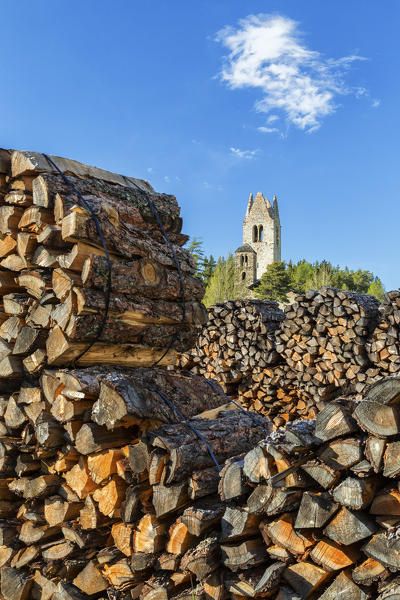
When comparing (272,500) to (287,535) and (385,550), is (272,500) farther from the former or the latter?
(385,550)

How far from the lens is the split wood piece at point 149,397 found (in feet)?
8.90

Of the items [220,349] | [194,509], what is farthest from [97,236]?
[220,349]

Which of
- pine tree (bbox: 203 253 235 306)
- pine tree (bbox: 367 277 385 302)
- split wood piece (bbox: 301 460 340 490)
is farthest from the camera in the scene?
pine tree (bbox: 367 277 385 302)

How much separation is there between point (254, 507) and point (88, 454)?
119cm

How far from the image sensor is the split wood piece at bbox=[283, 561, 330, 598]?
2.00m

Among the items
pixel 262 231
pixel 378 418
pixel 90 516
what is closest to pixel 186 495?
pixel 90 516

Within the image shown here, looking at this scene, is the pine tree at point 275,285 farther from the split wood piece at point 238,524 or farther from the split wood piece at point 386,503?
the split wood piece at point 386,503

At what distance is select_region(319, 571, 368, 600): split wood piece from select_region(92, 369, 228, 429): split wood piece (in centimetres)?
132

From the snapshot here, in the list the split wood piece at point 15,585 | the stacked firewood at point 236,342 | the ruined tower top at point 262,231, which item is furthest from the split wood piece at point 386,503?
the ruined tower top at point 262,231

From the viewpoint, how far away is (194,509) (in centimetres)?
244

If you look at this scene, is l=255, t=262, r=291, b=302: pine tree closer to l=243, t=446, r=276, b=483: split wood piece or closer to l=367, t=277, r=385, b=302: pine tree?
l=367, t=277, r=385, b=302: pine tree

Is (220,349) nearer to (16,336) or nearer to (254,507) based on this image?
(16,336)

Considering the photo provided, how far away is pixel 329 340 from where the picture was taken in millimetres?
6504

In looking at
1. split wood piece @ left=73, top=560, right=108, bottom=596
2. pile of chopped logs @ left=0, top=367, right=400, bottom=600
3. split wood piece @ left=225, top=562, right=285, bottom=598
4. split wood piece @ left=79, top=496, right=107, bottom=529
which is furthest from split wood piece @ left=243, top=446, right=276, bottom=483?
split wood piece @ left=73, top=560, right=108, bottom=596
